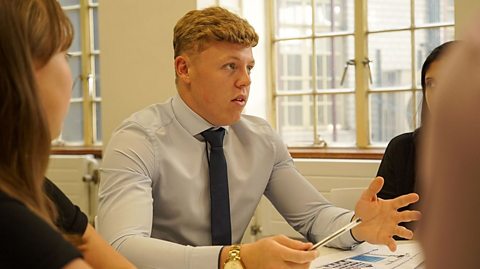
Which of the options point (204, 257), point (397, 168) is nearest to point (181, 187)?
point (204, 257)

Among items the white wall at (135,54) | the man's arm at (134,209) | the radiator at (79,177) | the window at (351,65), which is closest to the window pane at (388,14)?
the window at (351,65)

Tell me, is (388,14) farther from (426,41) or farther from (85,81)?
(85,81)

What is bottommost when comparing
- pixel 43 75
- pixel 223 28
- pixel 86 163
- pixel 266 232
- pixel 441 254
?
pixel 266 232

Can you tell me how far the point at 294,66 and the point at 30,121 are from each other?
3.59 m

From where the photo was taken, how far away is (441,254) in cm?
44

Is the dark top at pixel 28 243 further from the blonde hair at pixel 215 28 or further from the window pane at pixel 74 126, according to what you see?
the window pane at pixel 74 126

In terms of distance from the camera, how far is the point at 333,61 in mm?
4270

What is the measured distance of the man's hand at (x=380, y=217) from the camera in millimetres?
1729

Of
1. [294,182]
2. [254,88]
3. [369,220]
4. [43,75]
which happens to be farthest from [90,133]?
[43,75]

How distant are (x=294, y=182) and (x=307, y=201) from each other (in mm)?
79

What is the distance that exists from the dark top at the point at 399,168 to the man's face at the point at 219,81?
79 cm

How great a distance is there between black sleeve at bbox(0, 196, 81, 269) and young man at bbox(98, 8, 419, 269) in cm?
91

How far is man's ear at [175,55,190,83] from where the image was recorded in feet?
6.92

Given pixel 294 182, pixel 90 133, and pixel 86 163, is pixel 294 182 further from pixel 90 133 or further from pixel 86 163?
pixel 90 133
